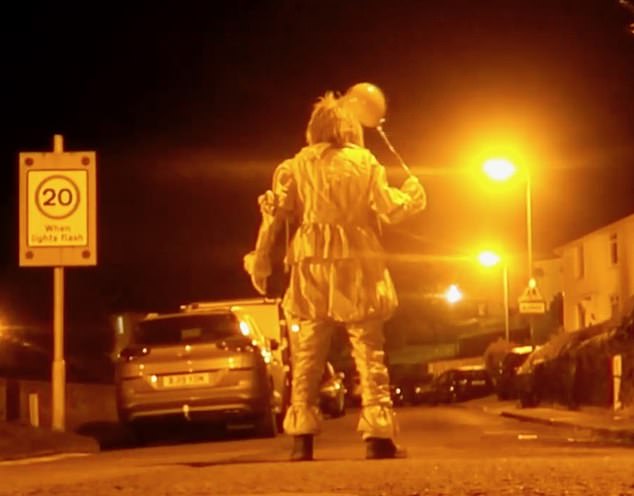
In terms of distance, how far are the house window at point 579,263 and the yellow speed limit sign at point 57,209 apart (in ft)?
144

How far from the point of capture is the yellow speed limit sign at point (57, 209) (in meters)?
14.7

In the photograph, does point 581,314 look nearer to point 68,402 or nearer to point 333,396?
point 333,396

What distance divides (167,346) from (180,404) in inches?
28.7

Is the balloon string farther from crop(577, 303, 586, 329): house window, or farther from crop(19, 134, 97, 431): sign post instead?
crop(577, 303, 586, 329): house window

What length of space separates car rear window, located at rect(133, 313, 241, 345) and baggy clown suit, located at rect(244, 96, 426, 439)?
28.7 feet

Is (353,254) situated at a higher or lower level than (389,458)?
higher

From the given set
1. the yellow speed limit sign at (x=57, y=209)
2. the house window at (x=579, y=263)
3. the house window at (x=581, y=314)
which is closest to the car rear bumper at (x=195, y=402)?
the yellow speed limit sign at (x=57, y=209)

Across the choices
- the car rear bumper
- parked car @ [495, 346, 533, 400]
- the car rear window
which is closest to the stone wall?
the car rear window

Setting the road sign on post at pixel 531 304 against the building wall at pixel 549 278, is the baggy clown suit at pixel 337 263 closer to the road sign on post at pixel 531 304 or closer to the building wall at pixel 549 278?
the road sign on post at pixel 531 304

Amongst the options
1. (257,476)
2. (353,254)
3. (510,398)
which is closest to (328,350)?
(353,254)

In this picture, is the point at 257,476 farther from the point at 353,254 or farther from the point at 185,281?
the point at 185,281

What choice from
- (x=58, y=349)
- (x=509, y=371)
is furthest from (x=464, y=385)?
(x=58, y=349)

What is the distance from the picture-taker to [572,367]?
30.4 m

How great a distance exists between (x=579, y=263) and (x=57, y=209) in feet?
147
